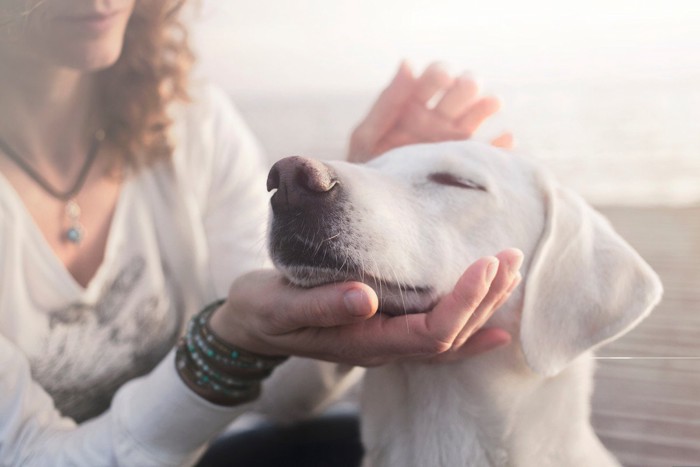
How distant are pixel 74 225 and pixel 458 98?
2.82 ft

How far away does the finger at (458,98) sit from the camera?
1408 mm

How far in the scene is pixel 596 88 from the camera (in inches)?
49.1

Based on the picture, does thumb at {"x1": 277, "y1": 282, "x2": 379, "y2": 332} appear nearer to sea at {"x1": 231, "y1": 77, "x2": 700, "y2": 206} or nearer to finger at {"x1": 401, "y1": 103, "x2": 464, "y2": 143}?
sea at {"x1": 231, "y1": 77, "x2": 700, "y2": 206}

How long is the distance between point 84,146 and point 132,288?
333 mm

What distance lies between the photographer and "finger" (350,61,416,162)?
1.43m

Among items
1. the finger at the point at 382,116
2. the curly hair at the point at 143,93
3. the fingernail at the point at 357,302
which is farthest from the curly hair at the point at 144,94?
the fingernail at the point at 357,302

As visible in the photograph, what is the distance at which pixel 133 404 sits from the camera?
1258 mm

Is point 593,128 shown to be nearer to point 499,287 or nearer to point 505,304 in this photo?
point 505,304

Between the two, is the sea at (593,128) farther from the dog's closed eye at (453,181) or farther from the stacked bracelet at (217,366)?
the stacked bracelet at (217,366)

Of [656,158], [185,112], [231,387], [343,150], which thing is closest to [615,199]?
[656,158]

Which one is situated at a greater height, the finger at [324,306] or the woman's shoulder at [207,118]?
the woman's shoulder at [207,118]

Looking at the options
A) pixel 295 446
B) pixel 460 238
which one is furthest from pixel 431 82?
pixel 295 446

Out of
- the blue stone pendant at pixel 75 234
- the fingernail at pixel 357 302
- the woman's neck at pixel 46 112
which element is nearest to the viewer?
the fingernail at pixel 357 302

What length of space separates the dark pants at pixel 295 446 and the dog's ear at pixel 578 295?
2.37 feet
